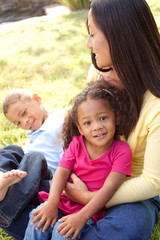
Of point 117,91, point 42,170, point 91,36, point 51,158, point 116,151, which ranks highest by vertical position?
point 91,36

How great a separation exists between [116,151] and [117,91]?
1.23 ft

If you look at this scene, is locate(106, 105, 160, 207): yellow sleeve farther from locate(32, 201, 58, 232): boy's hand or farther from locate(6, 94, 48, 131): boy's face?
locate(6, 94, 48, 131): boy's face

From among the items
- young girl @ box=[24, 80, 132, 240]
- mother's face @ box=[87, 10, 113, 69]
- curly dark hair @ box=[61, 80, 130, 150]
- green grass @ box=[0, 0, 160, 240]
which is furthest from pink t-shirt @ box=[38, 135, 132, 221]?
green grass @ box=[0, 0, 160, 240]

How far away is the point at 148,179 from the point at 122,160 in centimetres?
18

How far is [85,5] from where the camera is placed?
8.67m

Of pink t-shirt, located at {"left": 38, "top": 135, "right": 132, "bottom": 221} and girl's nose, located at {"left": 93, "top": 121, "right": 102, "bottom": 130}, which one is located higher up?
girl's nose, located at {"left": 93, "top": 121, "right": 102, "bottom": 130}

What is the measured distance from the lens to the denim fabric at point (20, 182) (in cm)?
188

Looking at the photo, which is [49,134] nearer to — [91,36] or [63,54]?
[91,36]

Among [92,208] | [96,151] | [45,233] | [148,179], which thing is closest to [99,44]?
[96,151]

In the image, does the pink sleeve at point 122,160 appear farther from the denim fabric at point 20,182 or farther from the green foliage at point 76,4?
the green foliage at point 76,4

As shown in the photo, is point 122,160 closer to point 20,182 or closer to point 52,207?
point 52,207

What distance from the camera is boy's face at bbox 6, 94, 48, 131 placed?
2.72 metres

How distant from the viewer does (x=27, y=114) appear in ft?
8.95

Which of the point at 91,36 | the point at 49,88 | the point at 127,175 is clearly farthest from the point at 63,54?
the point at 127,175
